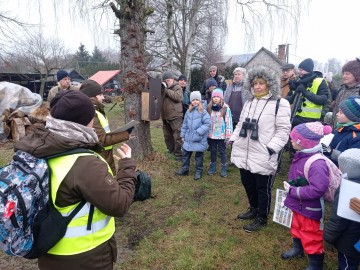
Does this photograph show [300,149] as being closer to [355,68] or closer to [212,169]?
[355,68]

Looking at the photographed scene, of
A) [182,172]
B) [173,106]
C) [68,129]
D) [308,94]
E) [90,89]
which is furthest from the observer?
[173,106]

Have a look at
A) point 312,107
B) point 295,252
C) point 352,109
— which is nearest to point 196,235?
point 295,252

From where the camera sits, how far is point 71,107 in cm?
155

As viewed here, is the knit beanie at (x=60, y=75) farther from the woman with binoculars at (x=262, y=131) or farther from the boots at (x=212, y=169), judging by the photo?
the woman with binoculars at (x=262, y=131)

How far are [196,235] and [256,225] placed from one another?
76cm

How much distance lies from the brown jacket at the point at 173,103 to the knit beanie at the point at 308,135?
3716 millimetres

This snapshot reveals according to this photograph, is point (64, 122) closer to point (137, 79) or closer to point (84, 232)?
point (84, 232)

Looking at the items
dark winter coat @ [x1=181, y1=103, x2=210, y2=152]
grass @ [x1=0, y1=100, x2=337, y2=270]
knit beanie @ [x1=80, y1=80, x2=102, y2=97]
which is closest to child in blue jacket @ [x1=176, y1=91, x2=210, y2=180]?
dark winter coat @ [x1=181, y1=103, x2=210, y2=152]

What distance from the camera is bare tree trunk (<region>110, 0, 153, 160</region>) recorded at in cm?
484

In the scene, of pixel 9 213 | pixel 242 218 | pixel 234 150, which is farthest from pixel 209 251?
pixel 9 213

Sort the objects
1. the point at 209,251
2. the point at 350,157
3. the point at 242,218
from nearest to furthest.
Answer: the point at 350,157 → the point at 209,251 → the point at 242,218

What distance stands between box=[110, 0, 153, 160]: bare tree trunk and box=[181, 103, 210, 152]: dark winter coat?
0.98m

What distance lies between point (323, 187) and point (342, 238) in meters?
0.41

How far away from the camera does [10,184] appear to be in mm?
1340
